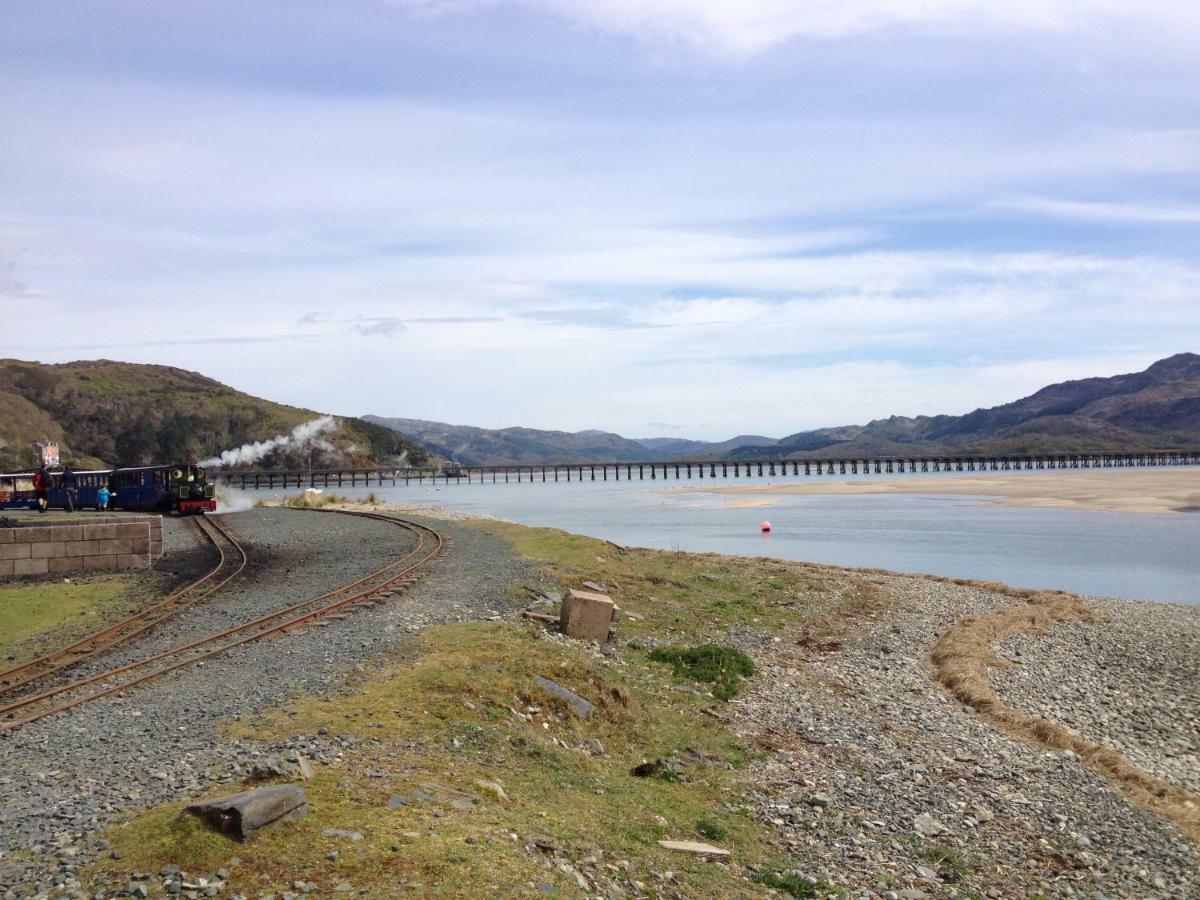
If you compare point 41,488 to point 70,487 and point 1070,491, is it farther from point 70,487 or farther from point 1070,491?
point 1070,491

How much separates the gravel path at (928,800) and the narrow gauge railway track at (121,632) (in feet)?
33.1

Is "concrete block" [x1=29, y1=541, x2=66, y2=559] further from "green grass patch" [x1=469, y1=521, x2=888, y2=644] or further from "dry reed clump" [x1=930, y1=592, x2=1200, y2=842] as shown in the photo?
"dry reed clump" [x1=930, y1=592, x2=1200, y2=842]

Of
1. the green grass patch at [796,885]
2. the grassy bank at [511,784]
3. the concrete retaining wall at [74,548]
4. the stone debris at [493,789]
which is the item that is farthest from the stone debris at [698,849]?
the concrete retaining wall at [74,548]

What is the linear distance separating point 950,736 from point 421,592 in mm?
11035

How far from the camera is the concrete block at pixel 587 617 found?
18281 mm

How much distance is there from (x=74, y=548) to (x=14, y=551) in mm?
1354

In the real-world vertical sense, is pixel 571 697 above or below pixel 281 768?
below

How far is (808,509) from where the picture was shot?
273 ft

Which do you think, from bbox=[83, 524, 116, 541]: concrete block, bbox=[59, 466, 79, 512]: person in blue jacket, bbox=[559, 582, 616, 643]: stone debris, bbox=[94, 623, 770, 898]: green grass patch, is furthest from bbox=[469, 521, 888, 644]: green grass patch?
bbox=[59, 466, 79, 512]: person in blue jacket

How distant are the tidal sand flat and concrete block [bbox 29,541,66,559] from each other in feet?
230

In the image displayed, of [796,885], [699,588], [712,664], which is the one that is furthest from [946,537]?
[796,885]

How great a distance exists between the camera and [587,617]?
60.4 feet

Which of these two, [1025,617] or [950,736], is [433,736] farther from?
[1025,617]

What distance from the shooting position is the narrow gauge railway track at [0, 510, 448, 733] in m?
11.7
